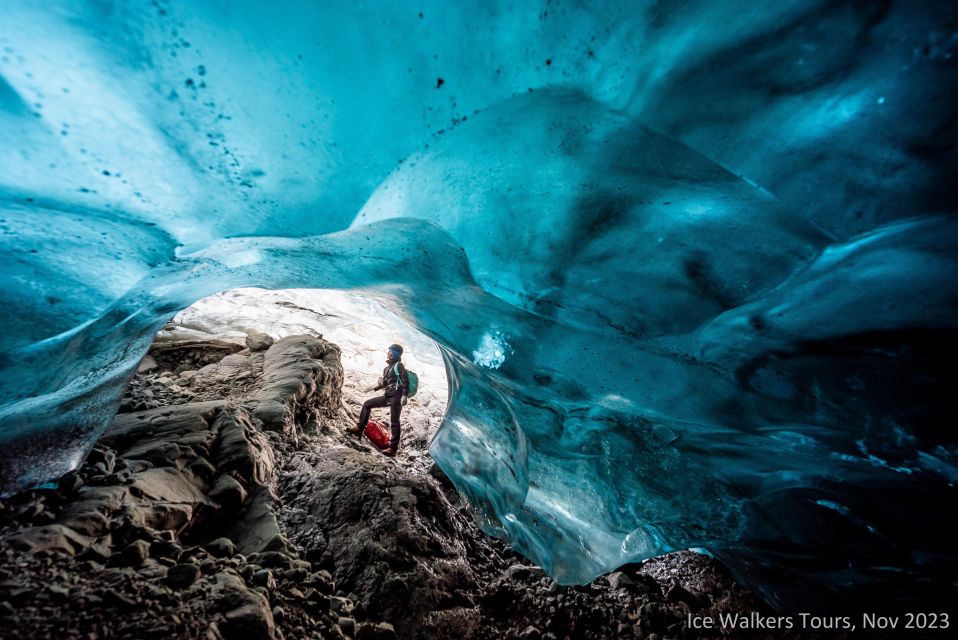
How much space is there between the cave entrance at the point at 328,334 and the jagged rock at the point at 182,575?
3.39 meters

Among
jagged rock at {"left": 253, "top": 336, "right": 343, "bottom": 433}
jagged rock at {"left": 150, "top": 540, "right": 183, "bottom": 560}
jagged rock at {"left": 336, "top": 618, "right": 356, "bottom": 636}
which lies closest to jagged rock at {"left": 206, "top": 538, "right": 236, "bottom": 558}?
jagged rock at {"left": 150, "top": 540, "right": 183, "bottom": 560}

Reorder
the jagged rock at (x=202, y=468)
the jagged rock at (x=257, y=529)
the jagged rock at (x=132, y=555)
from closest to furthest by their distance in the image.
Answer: the jagged rock at (x=132, y=555) < the jagged rock at (x=257, y=529) < the jagged rock at (x=202, y=468)

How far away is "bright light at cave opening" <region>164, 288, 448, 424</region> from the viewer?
621 centimetres

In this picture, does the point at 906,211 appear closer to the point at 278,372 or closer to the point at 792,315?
the point at 792,315

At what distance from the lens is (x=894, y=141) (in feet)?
4.01

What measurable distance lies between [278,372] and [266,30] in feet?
15.4

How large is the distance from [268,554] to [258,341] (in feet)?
15.6

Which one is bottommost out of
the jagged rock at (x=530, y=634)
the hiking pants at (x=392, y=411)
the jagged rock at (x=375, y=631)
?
the jagged rock at (x=375, y=631)

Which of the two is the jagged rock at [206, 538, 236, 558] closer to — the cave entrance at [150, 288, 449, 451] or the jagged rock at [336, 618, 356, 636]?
the jagged rock at [336, 618, 356, 636]

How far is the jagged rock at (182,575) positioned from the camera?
174 centimetres

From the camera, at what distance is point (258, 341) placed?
6.05 m

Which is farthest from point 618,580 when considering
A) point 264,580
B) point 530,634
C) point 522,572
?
point 264,580

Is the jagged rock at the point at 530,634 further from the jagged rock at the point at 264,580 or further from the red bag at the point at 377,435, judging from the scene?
the red bag at the point at 377,435

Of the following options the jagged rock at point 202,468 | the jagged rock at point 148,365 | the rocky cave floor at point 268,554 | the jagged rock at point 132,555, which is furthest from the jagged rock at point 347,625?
the jagged rock at point 148,365
